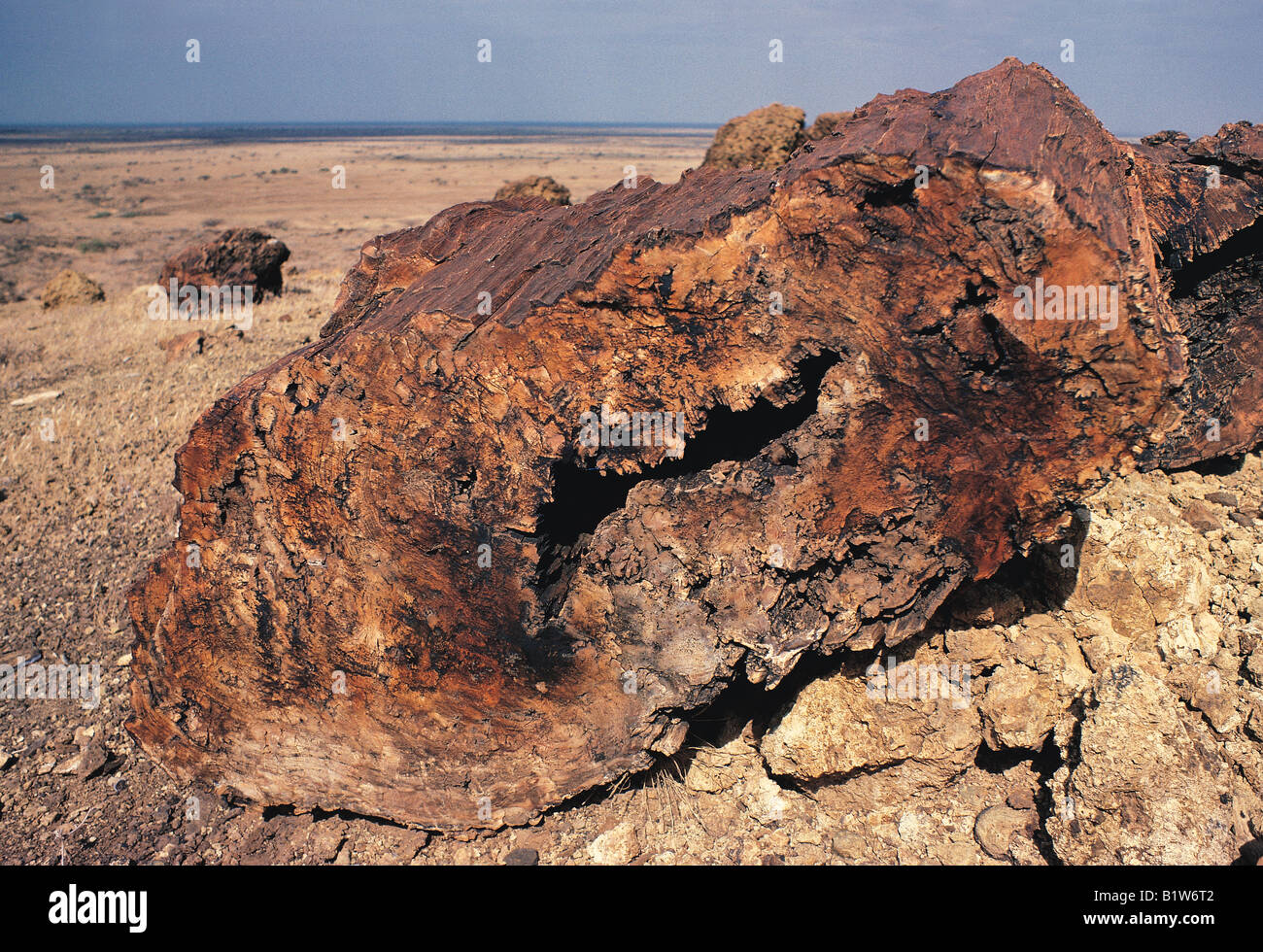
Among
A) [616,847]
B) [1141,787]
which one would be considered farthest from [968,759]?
[616,847]

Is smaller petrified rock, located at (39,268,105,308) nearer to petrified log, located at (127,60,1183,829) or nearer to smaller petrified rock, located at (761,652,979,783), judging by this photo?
petrified log, located at (127,60,1183,829)

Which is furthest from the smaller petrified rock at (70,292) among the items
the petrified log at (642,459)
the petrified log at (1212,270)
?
the petrified log at (1212,270)

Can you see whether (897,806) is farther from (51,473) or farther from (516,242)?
(51,473)

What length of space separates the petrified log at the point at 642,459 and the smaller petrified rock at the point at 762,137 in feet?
29.9

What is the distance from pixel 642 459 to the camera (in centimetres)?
315

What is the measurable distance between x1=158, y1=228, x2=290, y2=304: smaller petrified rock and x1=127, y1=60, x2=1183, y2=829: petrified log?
9781 mm

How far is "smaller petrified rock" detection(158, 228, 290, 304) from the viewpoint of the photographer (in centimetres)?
1224

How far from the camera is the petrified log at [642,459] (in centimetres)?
274

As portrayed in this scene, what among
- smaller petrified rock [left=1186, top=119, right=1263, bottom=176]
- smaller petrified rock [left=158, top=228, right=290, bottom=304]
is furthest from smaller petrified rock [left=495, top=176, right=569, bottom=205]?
smaller petrified rock [left=1186, top=119, right=1263, bottom=176]

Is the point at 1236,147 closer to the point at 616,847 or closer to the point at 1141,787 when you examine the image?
the point at 1141,787

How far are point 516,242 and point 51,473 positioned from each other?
5565mm

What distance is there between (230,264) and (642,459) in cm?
1146

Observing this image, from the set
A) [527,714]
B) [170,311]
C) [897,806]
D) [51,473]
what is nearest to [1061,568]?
[897,806]

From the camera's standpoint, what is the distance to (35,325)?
12172 millimetres
